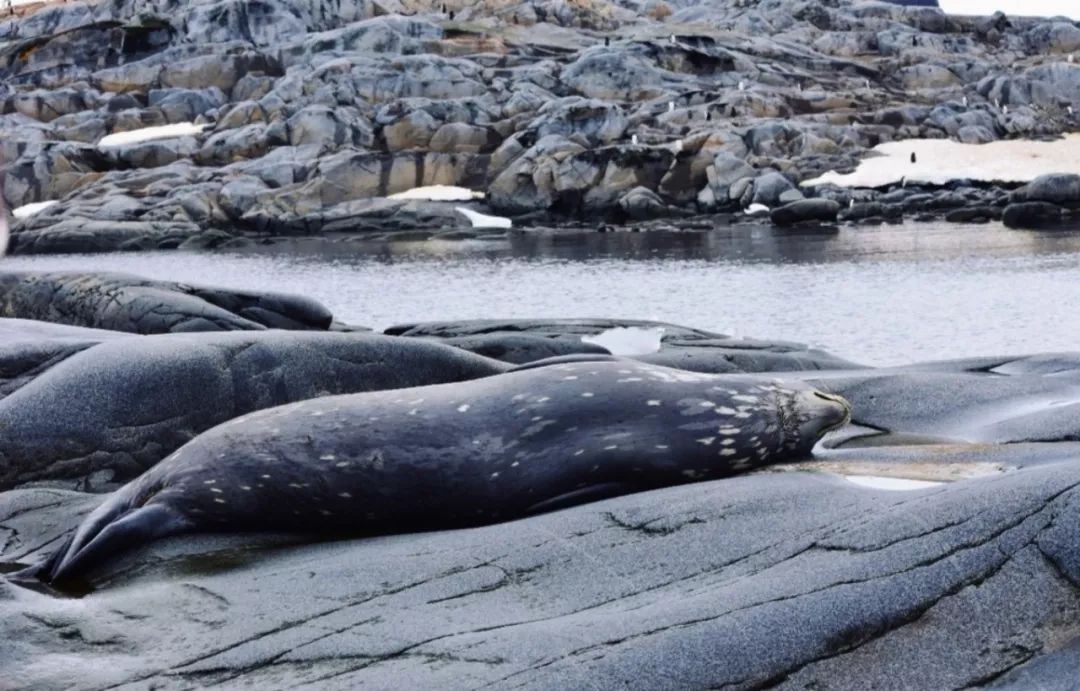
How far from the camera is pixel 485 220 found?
4225 cm

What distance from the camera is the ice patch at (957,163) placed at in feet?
136

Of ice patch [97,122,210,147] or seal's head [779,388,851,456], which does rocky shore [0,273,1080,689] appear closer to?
seal's head [779,388,851,456]

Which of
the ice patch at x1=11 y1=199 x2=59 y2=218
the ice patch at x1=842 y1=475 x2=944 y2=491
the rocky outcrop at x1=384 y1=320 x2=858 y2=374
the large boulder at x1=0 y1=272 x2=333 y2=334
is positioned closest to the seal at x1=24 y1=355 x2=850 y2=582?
the ice patch at x1=842 y1=475 x2=944 y2=491

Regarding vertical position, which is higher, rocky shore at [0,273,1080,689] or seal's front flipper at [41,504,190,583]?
rocky shore at [0,273,1080,689]

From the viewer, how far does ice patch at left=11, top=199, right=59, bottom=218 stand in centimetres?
4650

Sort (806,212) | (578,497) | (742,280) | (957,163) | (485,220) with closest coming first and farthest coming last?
1. (578,497)
2. (742,280)
3. (806,212)
4. (485,220)
5. (957,163)

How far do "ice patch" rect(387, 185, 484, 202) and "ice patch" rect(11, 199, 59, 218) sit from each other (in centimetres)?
1424

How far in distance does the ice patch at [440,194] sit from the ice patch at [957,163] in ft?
41.9

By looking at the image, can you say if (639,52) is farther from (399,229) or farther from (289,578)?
(289,578)

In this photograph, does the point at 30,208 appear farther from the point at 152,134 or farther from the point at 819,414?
the point at 819,414

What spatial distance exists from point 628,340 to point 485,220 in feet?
108

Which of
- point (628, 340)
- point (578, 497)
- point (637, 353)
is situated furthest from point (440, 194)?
point (578, 497)

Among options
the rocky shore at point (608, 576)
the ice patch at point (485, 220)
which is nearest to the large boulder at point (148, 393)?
the rocky shore at point (608, 576)

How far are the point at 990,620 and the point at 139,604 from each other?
252 centimetres
